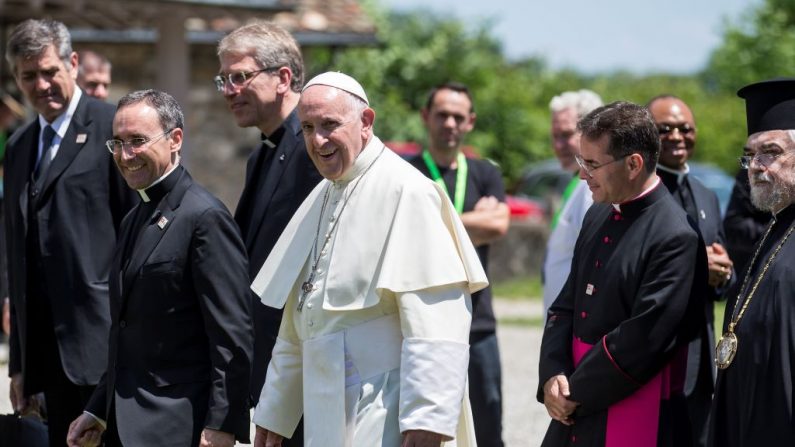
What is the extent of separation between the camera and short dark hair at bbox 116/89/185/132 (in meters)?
4.38

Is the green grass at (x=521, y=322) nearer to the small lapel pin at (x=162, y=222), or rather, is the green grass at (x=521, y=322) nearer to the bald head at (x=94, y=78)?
the bald head at (x=94, y=78)

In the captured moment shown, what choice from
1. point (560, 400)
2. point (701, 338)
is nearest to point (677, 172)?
point (701, 338)

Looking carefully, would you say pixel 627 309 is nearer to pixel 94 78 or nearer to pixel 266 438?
pixel 266 438

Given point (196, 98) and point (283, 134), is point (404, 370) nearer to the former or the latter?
point (283, 134)

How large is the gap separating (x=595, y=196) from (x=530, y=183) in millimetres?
19881

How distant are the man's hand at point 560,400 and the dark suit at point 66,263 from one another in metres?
2.10

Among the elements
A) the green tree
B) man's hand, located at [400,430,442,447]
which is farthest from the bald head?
the green tree

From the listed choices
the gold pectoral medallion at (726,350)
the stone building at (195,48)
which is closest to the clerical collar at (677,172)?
the gold pectoral medallion at (726,350)

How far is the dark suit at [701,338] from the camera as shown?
461 cm

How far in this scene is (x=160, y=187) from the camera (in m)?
4.36

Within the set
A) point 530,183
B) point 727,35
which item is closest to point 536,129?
point 530,183

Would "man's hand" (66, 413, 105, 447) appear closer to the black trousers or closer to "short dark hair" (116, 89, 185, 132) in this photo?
"short dark hair" (116, 89, 185, 132)

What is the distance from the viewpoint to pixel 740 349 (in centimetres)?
394

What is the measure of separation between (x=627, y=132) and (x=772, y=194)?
557mm
